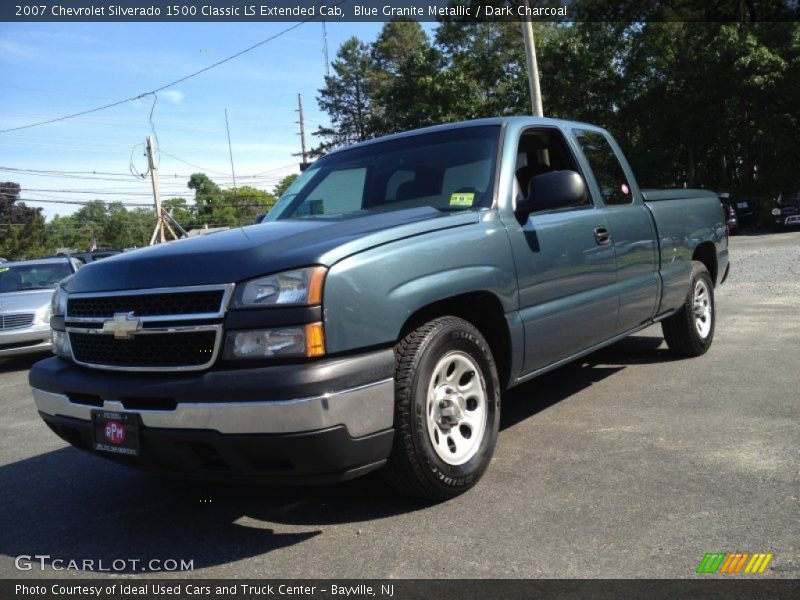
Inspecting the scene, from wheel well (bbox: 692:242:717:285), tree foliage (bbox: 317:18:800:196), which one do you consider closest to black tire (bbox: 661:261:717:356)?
wheel well (bbox: 692:242:717:285)

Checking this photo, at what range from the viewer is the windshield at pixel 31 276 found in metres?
10.9

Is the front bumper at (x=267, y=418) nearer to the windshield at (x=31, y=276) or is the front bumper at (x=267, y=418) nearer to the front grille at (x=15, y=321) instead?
the front grille at (x=15, y=321)

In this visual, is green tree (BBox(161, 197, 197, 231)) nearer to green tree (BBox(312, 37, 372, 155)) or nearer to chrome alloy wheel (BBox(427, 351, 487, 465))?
green tree (BBox(312, 37, 372, 155))

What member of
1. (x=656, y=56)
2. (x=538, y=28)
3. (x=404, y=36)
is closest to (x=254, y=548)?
(x=656, y=56)

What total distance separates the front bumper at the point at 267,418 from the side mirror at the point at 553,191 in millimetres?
1421

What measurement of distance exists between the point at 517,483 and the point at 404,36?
55.5m

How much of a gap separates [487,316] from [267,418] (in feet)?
4.88

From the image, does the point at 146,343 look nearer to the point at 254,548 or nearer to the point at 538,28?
the point at 254,548

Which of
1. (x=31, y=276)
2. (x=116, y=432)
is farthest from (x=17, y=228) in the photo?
(x=116, y=432)

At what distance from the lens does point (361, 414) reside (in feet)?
9.44

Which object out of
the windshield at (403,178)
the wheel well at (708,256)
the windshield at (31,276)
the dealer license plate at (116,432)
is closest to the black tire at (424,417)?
the windshield at (403,178)

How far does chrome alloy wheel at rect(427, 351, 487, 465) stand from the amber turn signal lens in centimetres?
64

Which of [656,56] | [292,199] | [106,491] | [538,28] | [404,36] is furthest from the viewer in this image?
[404,36]

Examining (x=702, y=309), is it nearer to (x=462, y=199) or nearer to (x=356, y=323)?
(x=462, y=199)
